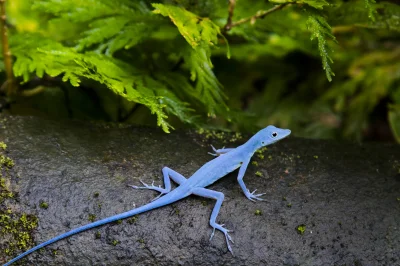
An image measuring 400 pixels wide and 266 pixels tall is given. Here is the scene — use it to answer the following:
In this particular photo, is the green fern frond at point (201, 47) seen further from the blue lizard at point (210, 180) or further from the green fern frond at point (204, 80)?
the blue lizard at point (210, 180)

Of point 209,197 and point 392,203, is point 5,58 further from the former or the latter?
point 392,203

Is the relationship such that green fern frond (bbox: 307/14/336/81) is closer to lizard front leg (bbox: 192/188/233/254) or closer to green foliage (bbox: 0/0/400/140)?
green foliage (bbox: 0/0/400/140)

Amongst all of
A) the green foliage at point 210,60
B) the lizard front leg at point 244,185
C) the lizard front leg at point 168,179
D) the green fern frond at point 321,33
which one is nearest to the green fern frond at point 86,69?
the green foliage at point 210,60

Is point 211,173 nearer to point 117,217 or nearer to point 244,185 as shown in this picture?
point 244,185

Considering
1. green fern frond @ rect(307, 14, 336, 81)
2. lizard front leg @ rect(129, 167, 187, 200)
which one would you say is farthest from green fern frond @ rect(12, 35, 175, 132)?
green fern frond @ rect(307, 14, 336, 81)

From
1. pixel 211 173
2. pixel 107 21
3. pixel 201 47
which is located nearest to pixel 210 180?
pixel 211 173

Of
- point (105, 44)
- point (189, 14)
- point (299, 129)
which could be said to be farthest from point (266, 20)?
point (299, 129)
